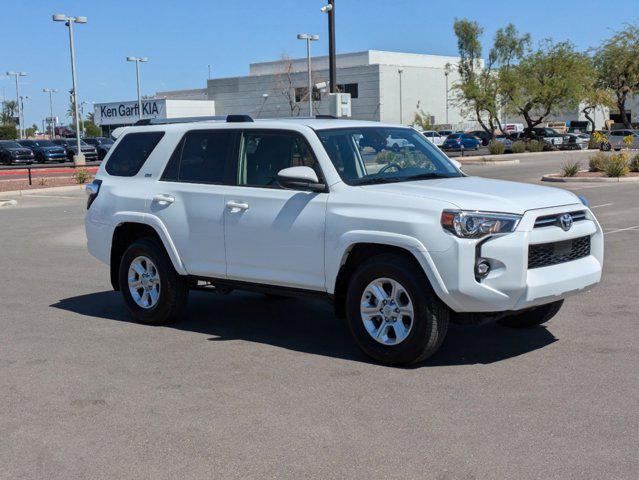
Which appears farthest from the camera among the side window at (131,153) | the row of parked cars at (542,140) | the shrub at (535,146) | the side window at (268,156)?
the row of parked cars at (542,140)

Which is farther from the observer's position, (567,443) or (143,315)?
(143,315)

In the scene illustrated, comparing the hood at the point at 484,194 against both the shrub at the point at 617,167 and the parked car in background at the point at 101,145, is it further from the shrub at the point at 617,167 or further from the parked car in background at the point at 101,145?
the parked car in background at the point at 101,145

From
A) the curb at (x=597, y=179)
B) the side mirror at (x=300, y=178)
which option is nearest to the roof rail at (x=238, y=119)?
the side mirror at (x=300, y=178)

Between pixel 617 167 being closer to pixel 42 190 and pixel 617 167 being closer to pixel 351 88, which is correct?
pixel 42 190

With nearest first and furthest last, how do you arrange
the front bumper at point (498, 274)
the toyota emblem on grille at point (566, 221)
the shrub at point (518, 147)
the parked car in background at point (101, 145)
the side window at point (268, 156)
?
the front bumper at point (498, 274) < the toyota emblem on grille at point (566, 221) < the side window at point (268, 156) < the shrub at point (518, 147) < the parked car in background at point (101, 145)

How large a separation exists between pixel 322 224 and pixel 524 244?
1.60 m

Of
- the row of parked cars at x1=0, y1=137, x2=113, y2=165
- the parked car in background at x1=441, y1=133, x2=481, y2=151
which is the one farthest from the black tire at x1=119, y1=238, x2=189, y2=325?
the parked car in background at x1=441, y1=133, x2=481, y2=151

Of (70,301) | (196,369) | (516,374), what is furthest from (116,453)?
(70,301)

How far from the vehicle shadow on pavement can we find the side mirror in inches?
53.8

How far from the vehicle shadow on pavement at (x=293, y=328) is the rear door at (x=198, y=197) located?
71cm

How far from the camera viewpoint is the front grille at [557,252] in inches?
256

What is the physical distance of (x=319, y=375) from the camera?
6.56m

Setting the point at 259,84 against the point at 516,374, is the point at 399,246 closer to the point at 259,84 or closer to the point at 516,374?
the point at 516,374

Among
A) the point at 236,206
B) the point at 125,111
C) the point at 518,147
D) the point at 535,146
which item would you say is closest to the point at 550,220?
the point at 236,206
